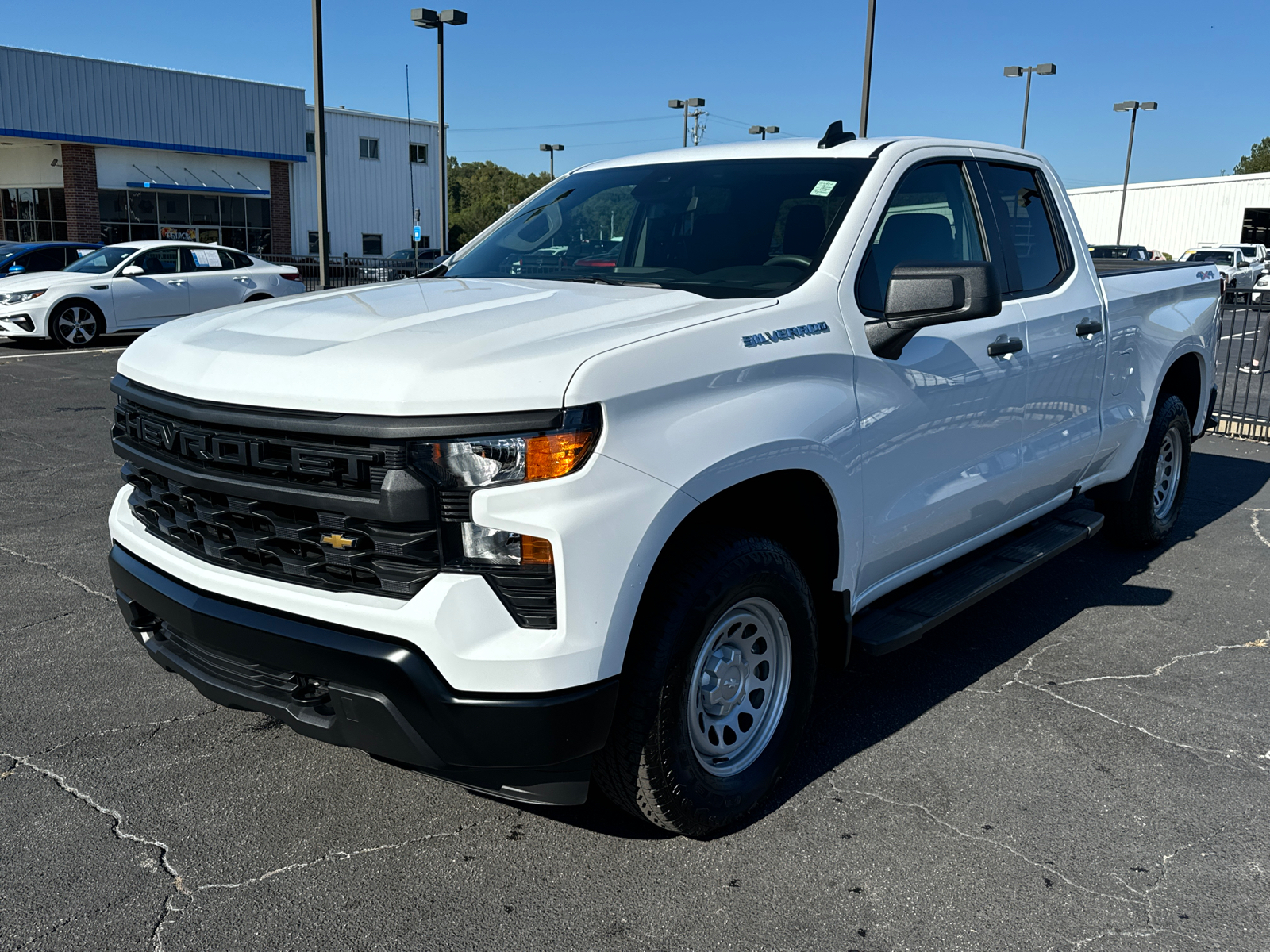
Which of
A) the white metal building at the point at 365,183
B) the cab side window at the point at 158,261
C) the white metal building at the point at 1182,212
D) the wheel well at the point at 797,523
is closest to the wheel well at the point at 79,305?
the cab side window at the point at 158,261

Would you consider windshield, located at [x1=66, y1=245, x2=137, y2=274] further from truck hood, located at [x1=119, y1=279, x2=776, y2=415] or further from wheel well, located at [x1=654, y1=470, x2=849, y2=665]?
wheel well, located at [x1=654, y1=470, x2=849, y2=665]

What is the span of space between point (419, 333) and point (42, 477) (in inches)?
233

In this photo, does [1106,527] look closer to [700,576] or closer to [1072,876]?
[1072,876]

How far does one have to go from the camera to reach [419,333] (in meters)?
2.84

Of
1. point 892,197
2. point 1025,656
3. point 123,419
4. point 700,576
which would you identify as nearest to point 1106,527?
point 1025,656

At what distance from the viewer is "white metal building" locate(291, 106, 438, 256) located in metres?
43.8

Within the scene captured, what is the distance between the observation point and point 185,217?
130 feet

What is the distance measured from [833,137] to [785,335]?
52.6 inches

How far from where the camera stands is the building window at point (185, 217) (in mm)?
37562

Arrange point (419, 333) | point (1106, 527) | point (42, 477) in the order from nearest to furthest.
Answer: point (419, 333) → point (1106, 527) → point (42, 477)

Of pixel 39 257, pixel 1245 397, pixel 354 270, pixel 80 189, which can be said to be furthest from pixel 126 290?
pixel 80 189

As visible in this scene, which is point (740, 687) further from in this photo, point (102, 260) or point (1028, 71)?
point (1028, 71)

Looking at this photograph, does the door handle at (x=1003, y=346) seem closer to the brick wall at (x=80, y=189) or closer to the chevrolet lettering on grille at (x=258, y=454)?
Result: the chevrolet lettering on grille at (x=258, y=454)

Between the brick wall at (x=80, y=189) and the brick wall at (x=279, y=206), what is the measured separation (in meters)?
6.70
